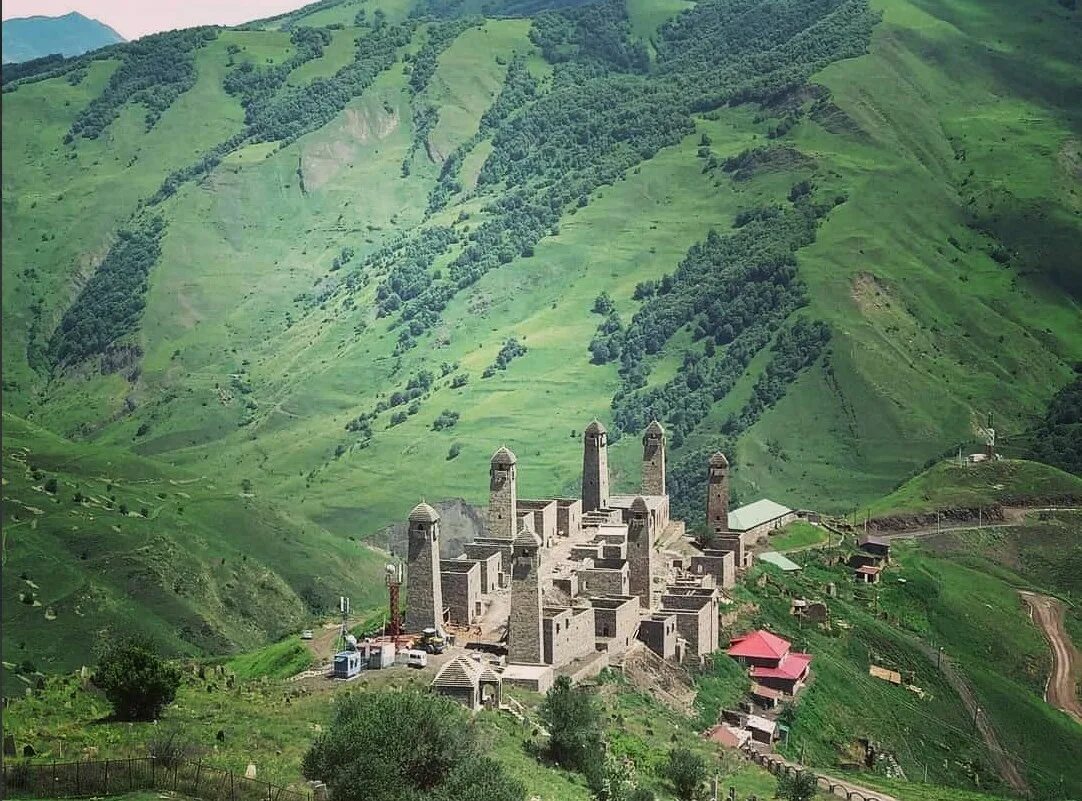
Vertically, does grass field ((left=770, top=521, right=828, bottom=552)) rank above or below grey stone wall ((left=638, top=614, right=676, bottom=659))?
below

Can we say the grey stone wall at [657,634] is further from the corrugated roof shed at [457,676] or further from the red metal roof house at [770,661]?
the corrugated roof shed at [457,676]

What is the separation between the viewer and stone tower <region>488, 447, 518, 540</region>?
7762 cm

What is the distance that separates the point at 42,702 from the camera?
52.6m

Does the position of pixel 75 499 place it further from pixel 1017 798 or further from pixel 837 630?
pixel 1017 798

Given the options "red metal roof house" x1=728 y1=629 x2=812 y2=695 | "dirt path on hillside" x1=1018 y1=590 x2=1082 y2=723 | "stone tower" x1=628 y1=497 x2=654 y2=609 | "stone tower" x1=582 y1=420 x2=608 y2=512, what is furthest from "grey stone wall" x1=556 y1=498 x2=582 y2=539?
"dirt path on hillside" x1=1018 y1=590 x2=1082 y2=723

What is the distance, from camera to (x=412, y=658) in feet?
198

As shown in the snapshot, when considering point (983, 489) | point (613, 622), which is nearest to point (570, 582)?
point (613, 622)

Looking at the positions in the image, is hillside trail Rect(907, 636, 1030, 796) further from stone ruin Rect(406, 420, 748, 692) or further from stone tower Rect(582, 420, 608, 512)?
stone tower Rect(582, 420, 608, 512)

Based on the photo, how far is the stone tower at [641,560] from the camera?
76.5m

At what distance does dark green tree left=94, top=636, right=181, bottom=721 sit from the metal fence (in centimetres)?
936

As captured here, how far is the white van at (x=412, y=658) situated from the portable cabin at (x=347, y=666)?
1944mm

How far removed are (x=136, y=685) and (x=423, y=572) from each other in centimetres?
1786

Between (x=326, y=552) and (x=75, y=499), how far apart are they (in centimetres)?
2211

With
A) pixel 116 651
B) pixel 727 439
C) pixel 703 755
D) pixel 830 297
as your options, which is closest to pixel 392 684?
pixel 116 651
